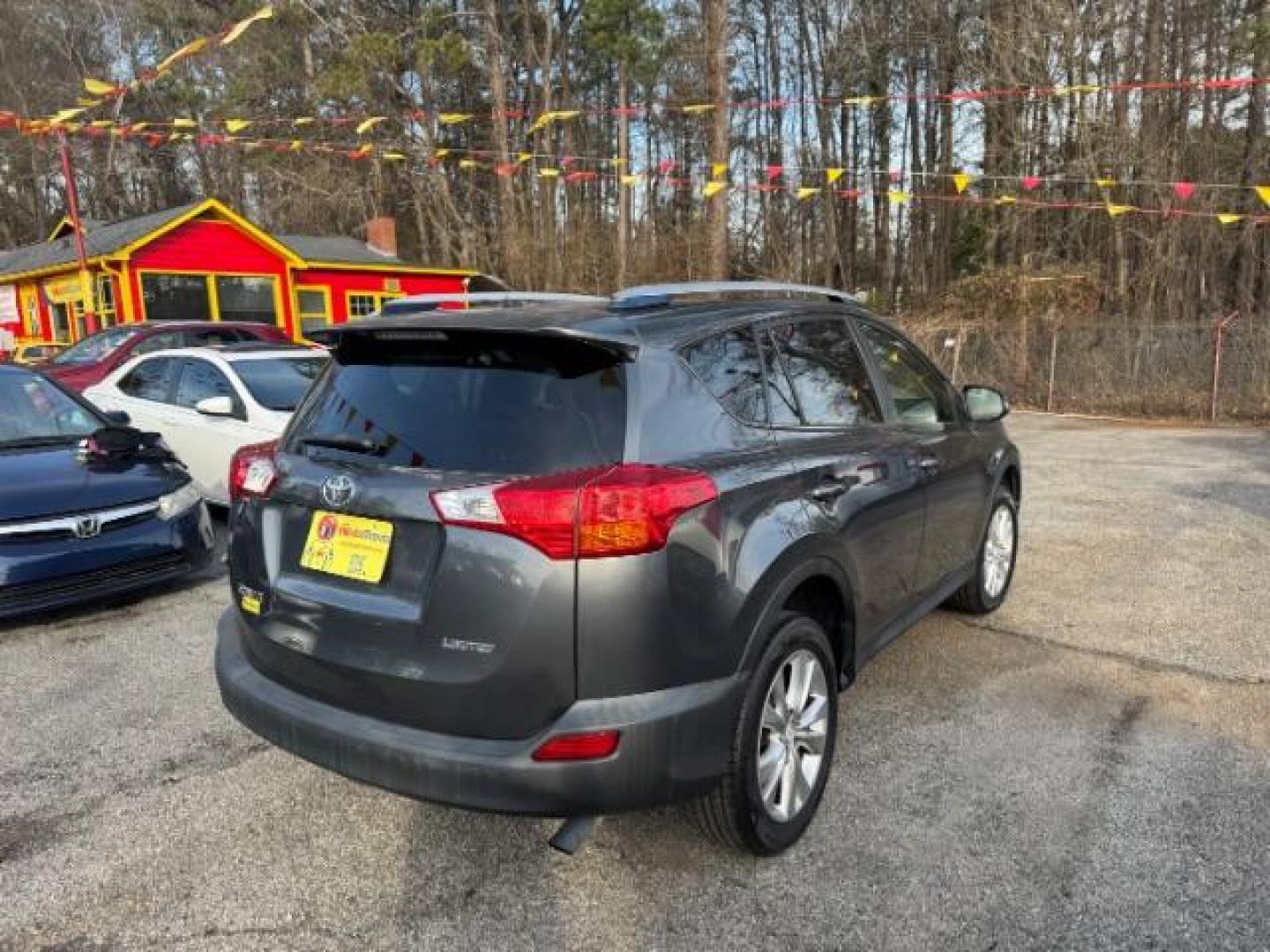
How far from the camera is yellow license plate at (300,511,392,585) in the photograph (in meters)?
2.45

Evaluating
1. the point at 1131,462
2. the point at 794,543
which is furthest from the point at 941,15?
the point at 794,543

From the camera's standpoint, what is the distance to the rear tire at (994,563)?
4.77 meters

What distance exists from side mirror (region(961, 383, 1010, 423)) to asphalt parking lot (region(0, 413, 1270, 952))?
3.73 ft

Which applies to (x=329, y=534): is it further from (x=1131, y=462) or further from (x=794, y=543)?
(x=1131, y=462)

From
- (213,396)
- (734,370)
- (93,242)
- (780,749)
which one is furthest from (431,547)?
(93,242)

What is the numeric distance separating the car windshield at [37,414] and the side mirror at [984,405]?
535 centimetres

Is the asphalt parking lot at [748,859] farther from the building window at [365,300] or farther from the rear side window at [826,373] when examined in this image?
the building window at [365,300]

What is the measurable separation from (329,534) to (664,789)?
1.17 metres

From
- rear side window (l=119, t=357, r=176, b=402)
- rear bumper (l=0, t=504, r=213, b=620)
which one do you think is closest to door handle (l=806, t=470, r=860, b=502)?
rear bumper (l=0, t=504, r=213, b=620)

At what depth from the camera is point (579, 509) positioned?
2.24m

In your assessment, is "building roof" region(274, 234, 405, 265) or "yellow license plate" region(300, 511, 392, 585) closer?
"yellow license plate" region(300, 511, 392, 585)

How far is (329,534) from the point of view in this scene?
8.46 ft

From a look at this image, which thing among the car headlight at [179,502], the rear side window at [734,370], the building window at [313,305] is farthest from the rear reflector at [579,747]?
the building window at [313,305]

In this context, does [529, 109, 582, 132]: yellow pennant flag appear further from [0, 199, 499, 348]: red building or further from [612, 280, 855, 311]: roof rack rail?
[612, 280, 855, 311]: roof rack rail
